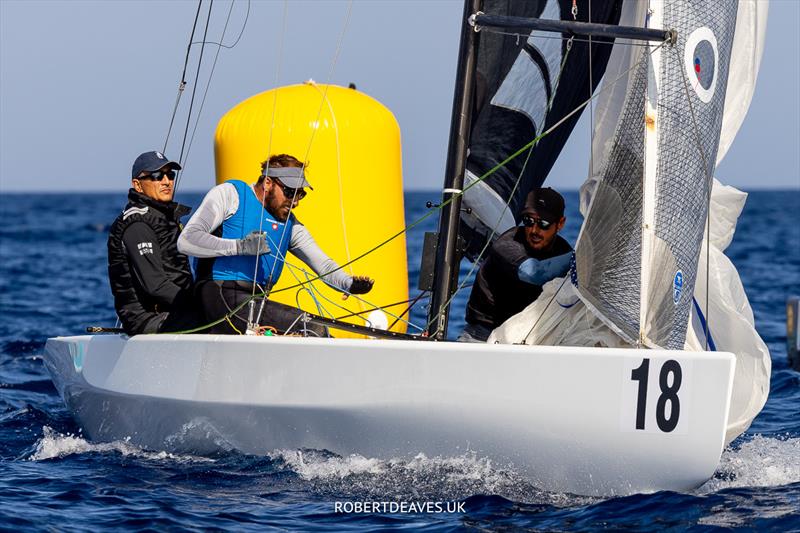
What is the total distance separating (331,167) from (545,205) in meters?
1.59

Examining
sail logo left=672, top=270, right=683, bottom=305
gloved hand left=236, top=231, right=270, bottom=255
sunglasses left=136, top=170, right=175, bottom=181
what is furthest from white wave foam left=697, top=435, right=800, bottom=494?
sunglasses left=136, top=170, right=175, bottom=181

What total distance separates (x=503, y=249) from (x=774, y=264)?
1282cm

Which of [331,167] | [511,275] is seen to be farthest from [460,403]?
[331,167]

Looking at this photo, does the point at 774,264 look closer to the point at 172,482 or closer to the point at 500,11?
the point at 500,11

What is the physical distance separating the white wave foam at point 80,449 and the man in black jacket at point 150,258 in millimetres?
500

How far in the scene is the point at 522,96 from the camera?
5844 millimetres

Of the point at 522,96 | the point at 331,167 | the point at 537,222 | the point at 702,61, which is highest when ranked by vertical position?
the point at 702,61

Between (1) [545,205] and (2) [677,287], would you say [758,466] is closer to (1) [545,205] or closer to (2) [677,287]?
(2) [677,287]

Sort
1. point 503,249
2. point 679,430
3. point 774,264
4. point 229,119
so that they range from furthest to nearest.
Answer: point 774,264
point 229,119
point 503,249
point 679,430

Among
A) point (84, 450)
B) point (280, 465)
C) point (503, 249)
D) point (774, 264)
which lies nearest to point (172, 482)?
point (280, 465)

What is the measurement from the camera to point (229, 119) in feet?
20.8

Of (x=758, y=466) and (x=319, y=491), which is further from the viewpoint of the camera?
(x=758, y=466)

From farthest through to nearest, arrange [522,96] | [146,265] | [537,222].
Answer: [522,96] < [146,265] < [537,222]

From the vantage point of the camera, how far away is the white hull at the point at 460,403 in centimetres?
406
